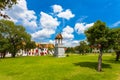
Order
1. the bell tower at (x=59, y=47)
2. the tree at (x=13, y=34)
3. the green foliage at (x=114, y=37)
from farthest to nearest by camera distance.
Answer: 1. the tree at (x=13, y=34)
2. the bell tower at (x=59, y=47)
3. the green foliage at (x=114, y=37)

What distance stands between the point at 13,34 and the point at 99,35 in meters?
65.8

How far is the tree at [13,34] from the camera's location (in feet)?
313

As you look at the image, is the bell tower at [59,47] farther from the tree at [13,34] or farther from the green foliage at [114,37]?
the green foliage at [114,37]

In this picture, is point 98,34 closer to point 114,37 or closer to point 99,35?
point 99,35

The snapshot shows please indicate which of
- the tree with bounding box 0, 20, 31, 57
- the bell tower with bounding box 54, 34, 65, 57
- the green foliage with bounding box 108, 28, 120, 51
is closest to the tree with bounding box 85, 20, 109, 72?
the green foliage with bounding box 108, 28, 120, 51

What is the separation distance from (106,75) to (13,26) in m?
72.4

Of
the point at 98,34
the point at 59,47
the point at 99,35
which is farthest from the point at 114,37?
the point at 59,47

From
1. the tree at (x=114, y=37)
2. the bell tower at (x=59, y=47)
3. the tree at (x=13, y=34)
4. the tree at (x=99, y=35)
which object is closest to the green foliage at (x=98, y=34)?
the tree at (x=99, y=35)

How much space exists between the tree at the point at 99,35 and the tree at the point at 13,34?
61879 millimetres

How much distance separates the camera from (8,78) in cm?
3073

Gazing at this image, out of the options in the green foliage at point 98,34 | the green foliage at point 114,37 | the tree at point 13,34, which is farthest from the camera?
the tree at point 13,34

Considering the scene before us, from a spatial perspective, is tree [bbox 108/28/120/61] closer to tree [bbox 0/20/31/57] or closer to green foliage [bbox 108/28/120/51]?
green foliage [bbox 108/28/120/51]

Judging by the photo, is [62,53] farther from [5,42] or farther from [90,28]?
[90,28]

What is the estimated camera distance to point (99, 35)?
37812 mm
